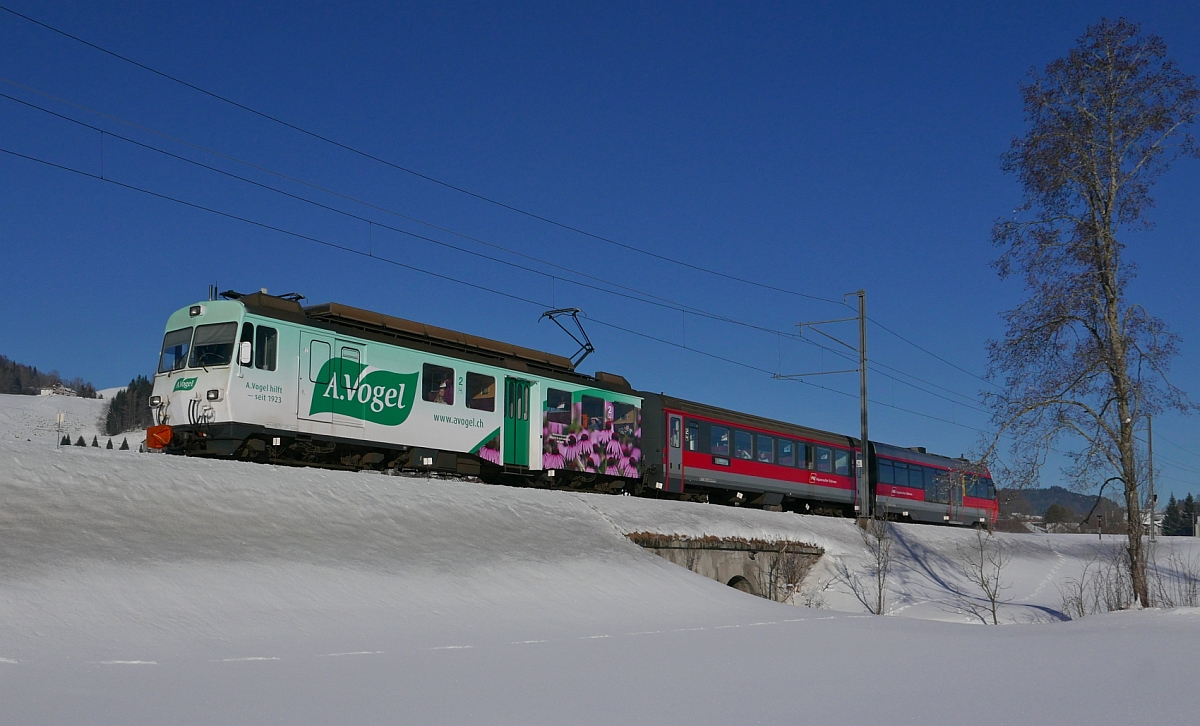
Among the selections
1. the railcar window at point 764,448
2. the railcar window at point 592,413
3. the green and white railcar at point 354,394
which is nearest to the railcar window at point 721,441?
the railcar window at point 764,448

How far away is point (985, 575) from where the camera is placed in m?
34.1

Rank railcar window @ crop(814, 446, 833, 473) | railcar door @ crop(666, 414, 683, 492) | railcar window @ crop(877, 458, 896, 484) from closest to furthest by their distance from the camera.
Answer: railcar door @ crop(666, 414, 683, 492) → railcar window @ crop(814, 446, 833, 473) → railcar window @ crop(877, 458, 896, 484)

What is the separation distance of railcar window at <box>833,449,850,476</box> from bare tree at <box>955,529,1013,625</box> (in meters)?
5.10

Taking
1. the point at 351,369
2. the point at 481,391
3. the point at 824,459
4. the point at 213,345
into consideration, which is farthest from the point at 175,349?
the point at 824,459

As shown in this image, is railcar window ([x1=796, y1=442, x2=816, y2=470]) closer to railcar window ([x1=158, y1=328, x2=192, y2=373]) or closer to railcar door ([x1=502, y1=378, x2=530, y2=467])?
railcar door ([x1=502, y1=378, x2=530, y2=467])

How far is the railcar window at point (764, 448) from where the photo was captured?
32656mm

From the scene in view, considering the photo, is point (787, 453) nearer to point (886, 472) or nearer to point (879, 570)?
point (886, 472)

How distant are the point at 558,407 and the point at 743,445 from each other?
8.92m

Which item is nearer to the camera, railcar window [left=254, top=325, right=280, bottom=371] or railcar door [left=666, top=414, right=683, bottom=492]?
railcar window [left=254, top=325, right=280, bottom=371]

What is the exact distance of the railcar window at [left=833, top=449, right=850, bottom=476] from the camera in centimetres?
3769

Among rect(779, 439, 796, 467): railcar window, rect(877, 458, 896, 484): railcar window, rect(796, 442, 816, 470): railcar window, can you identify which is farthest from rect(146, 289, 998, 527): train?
rect(877, 458, 896, 484): railcar window

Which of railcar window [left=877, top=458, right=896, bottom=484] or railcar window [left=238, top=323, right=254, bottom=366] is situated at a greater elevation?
railcar window [left=238, top=323, right=254, bottom=366]

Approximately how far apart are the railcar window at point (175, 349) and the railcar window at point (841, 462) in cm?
2529

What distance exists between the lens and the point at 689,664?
10.5 m
